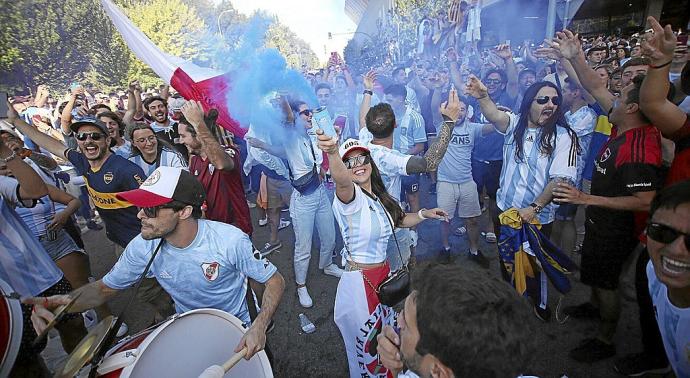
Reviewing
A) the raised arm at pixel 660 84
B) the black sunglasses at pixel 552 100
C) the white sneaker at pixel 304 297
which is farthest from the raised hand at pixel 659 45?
the white sneaker at pixel 304 297

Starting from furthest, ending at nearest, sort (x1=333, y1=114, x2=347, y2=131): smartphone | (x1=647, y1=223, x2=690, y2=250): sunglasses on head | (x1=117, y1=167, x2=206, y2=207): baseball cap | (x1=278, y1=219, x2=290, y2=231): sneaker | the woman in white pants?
(x1=278, y1=219, x2=290, y2=231): sneaker, (x1=333, y1=114, x2=347, y2=131): smartphone, the woman in white pants, (x1=117, y1=167, x2=206, y2=207): baseball cap, (x1=647, y1=223, x2=690, y2=250): sunglasses on head

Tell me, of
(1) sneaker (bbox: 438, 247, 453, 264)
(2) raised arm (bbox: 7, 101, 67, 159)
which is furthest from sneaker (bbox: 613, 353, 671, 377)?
(2) raised arm (bbox: 7, 101, 67, 159)

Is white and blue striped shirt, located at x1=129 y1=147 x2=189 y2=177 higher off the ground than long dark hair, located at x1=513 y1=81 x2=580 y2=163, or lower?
lower

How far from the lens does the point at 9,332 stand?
1.67 meters

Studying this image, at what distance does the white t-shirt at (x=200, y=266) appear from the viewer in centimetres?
208

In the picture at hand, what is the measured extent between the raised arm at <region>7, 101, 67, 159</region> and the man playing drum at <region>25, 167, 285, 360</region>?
276 cm

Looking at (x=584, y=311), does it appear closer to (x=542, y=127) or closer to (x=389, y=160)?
(x=542, y=127)

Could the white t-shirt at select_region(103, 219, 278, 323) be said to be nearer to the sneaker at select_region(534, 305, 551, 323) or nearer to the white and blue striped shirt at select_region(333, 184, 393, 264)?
the white and blue striped shirt at select_region(333, 184, 393, 264)

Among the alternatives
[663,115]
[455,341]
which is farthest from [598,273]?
[455,341]

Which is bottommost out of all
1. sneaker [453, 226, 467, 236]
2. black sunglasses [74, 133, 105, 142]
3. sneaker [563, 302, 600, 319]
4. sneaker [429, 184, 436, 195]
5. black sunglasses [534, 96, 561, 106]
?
sneaker [563, 302, 600, 319]

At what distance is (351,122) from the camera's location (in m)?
7.38

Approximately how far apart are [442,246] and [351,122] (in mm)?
3586

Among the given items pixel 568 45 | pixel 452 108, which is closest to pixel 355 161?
pixel 452 108

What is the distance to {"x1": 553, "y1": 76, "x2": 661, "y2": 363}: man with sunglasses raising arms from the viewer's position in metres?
2.46
